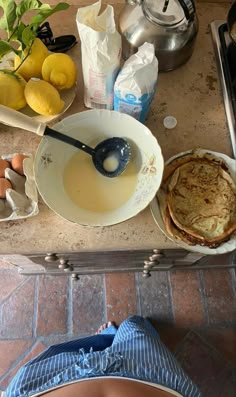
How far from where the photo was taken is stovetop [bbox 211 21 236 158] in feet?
2.42

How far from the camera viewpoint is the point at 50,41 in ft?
2.48

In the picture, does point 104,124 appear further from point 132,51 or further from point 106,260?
point 106,260

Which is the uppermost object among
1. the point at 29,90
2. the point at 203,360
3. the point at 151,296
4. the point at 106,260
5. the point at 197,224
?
the point at 29,90

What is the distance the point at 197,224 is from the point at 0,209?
13.3 inches

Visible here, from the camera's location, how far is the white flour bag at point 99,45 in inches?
22.9

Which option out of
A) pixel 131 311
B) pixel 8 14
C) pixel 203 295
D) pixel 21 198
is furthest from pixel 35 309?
pixel 8 14

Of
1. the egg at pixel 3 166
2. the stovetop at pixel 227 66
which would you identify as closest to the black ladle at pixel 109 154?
the egg at pixel 3 166

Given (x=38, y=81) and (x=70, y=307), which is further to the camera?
(x=70, y=307)

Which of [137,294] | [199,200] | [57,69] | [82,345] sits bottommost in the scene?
[137,294]

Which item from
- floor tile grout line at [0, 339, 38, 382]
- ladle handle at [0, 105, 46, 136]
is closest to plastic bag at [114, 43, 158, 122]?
ladle handle at [0, 105, 46, 136]

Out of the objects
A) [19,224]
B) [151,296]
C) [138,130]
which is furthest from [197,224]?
[151,296]

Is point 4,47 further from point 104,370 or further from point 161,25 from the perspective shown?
point 104,370

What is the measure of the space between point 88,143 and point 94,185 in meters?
0.08

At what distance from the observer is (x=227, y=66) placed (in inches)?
30.2
